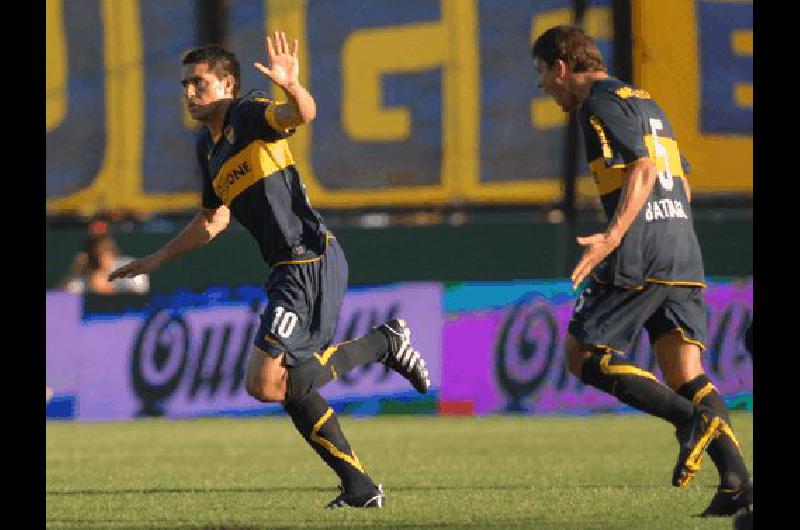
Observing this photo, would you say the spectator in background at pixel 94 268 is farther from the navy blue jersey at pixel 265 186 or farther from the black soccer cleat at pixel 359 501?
the black soccer cleat at pixel 359 501

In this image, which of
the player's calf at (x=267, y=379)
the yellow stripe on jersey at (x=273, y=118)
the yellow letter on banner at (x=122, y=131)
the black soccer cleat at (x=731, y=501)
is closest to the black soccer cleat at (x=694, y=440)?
the black soccer cleat at (x=731, y=501)

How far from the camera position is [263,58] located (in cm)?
1833

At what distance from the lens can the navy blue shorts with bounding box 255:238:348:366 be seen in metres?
7.77

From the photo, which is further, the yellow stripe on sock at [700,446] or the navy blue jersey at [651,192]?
the navy blue jersey at [651,192]

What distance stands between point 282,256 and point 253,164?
43 centimetres

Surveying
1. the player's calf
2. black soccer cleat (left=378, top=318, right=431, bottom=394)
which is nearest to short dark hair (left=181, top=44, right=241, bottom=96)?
the player's calf

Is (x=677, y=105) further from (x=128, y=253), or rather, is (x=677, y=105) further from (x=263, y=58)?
(x=128, y=253)

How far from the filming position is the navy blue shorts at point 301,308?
25.5 ft

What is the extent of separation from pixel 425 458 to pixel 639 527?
4.17 meters

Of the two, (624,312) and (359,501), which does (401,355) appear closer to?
(359,501)

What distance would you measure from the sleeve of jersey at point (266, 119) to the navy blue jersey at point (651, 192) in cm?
133

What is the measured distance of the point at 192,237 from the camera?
28.0 feet

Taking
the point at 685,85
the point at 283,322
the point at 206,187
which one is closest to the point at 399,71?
the point at 685,85
